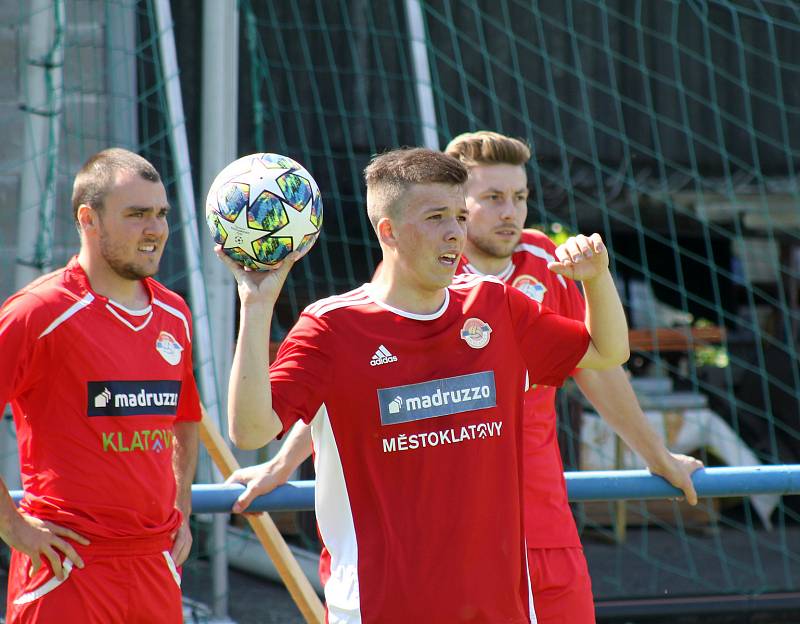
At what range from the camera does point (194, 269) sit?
5480 mm

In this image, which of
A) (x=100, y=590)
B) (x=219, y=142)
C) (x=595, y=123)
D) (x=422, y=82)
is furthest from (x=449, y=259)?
(x=595, y=123)

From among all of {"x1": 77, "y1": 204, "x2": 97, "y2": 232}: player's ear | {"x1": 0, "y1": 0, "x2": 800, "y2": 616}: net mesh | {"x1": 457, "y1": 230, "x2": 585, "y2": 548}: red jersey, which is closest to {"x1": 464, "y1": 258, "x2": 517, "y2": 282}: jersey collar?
{"x1": 457, "y1": 230, "x2": 585, "y2": 548}: red jersey

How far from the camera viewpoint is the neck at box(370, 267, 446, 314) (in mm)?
2766

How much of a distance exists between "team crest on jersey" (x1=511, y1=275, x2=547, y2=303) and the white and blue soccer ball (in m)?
1.01

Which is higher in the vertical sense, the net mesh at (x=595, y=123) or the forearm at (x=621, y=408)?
the net mesh at (x=595, y=123)

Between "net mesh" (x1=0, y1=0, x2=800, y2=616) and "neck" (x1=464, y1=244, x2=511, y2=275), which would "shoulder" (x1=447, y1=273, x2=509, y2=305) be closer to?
"neck" (x1=464, y1=244, x2=511, y2=275)

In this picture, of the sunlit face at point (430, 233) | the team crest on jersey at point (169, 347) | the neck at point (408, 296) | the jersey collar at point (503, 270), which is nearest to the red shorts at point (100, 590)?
the team crest on jersey at point (169, 347)

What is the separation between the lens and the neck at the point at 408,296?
109 inches

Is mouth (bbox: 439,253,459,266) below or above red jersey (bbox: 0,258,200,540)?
above

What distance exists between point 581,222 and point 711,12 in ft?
6.05

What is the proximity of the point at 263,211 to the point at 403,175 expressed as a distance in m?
0.35

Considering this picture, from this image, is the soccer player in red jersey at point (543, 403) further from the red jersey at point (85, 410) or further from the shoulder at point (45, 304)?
the shoulder at point (45, 304)

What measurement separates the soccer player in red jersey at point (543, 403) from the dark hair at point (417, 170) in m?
0.75

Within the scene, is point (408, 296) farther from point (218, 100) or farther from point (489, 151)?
point (218, 100)
